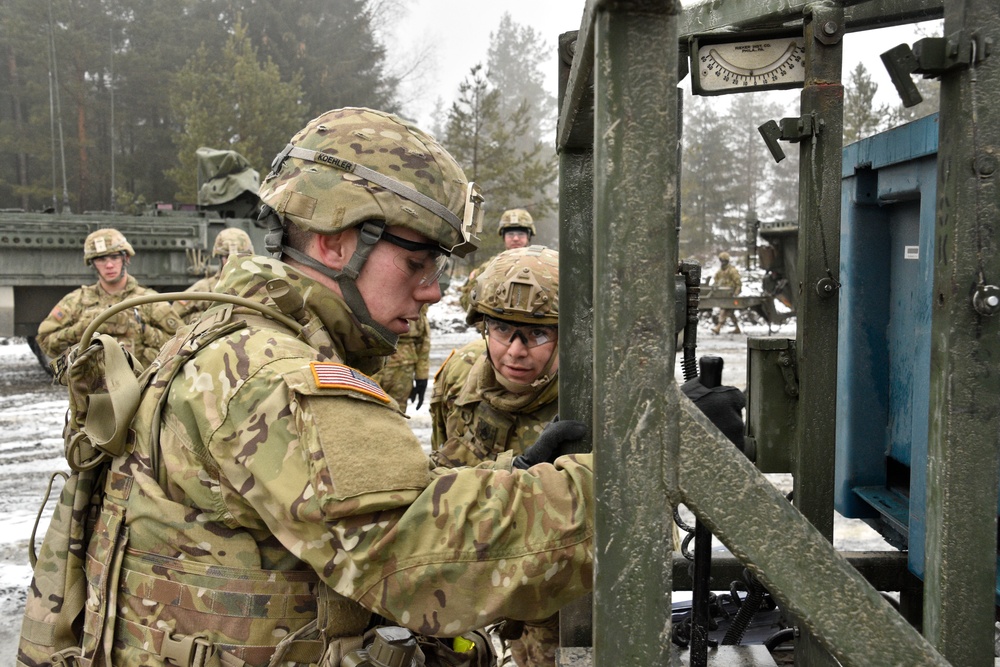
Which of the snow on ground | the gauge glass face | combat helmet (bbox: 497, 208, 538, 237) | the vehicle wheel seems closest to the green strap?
the gauge glass face

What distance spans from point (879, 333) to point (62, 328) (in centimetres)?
795

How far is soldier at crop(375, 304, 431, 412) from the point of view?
25.2 ft

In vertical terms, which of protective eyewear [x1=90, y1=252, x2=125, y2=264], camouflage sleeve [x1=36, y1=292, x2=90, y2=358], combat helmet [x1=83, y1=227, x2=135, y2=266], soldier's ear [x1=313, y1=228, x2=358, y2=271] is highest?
combat helmet [x1=83, y1=227, x2=135, y2=266]

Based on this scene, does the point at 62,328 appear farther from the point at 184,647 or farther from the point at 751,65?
the point at 751,65

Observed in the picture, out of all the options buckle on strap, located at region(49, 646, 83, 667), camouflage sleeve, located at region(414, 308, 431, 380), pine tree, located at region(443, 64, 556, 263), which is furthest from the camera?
pine tree, located at region(443, 64, 556, 263)

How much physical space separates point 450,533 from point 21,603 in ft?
13.3

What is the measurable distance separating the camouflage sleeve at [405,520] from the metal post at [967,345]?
611mm

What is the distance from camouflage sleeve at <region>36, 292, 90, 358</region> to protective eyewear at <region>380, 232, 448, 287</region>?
7.24 m

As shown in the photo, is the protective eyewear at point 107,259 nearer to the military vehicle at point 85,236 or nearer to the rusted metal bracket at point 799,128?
the military vehicle at point 85,236

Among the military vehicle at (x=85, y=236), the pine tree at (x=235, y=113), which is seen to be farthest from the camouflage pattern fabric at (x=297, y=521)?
the pine tree at (x=235, y=113)

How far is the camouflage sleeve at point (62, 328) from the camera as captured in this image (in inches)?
327

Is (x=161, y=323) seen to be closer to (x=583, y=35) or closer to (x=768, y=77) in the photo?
(x=768, y=77)

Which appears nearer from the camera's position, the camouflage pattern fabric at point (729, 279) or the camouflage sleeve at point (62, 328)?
the camouflage sleeve at point (62, 328)

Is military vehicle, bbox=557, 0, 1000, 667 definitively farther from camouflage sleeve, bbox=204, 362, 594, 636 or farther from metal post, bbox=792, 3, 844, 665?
camouflage sleeve, bbox=204, 362, 594, 636
